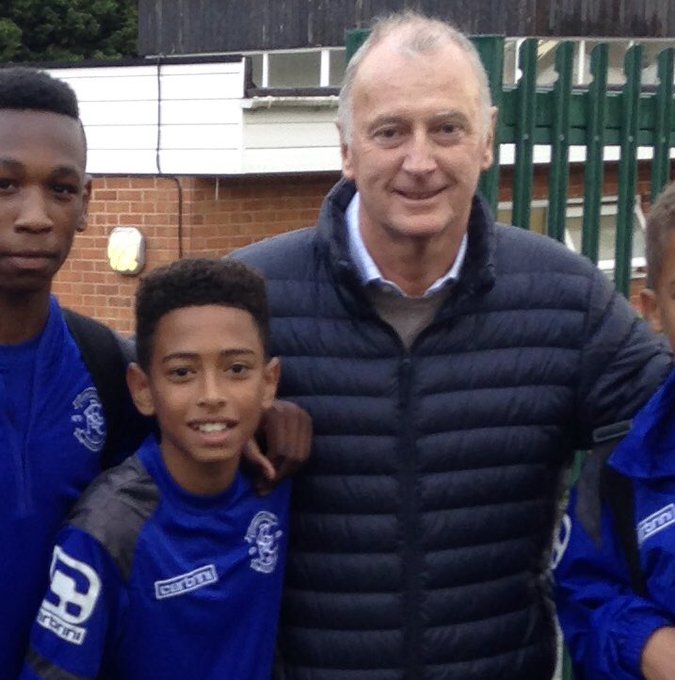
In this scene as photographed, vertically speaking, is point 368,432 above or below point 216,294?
below

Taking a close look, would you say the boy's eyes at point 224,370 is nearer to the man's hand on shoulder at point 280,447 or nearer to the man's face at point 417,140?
the man's hand on shoulder at point 280,447

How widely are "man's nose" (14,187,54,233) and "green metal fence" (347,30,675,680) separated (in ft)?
5.73

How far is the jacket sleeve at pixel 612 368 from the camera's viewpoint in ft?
9.16

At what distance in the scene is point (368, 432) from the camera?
2.74 meters

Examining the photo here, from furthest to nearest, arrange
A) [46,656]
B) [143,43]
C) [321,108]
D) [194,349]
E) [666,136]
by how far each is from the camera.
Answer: [143,43]
[321,108]
[666,136]
[194,349]
[46,656]

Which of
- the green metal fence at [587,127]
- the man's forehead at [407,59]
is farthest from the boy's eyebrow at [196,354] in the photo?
the green metal fence at [587,127]

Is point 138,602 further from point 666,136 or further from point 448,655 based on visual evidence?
point 666,136

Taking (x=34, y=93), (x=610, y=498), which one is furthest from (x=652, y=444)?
(x=34, y=93)

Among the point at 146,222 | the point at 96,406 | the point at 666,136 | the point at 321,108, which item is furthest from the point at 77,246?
the point at 96,406

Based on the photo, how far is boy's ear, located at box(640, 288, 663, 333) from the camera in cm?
259

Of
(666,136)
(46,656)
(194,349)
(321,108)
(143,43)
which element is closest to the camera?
(46,656)

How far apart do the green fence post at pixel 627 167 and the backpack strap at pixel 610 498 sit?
7.42 ft

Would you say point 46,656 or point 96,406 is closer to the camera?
point 46,656

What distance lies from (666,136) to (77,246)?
6.64m
